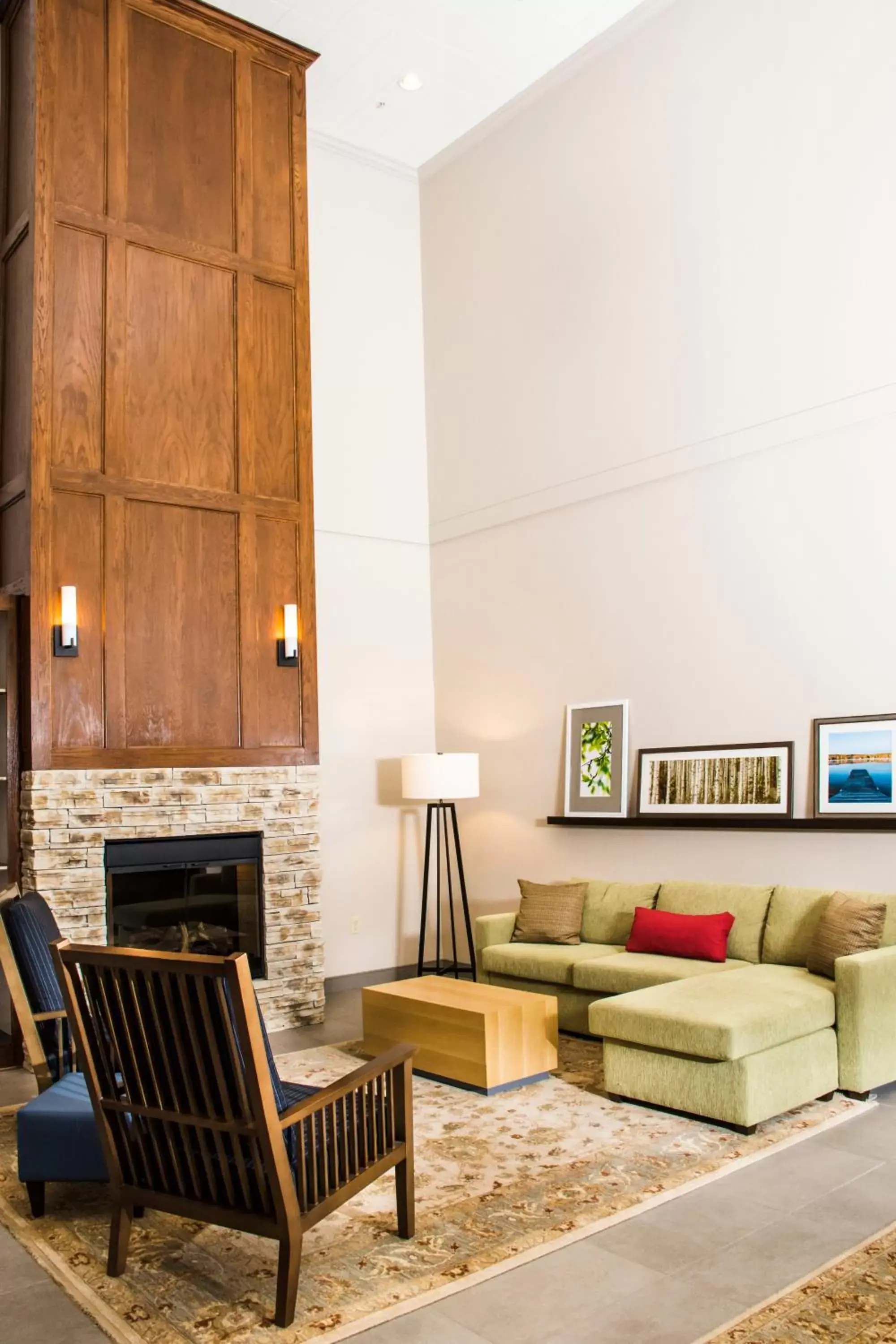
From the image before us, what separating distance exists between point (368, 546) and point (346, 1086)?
5489 mm

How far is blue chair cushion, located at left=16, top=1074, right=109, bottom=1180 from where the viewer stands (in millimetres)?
3598

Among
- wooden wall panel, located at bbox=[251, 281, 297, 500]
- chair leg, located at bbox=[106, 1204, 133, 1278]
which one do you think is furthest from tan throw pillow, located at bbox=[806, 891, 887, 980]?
wooden wall panel, located at bbox=[251, 281, 297, 500]

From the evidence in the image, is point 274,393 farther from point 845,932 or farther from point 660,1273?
point 660,1273

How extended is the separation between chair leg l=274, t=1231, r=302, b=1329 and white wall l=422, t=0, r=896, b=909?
3.71 meters

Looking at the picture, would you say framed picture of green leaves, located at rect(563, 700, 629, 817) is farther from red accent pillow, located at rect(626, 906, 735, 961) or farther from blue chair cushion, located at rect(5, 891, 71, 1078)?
A: blue chair cushion, located at rect(5, 891, 71, 1078)

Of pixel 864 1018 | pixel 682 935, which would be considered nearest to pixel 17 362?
pixel 682 935

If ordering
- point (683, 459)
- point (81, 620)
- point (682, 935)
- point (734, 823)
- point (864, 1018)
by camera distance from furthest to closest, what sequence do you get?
point (683, 459) < point (734, 823) < point (81, 620) < point (682, 935) < point (864, 1018)

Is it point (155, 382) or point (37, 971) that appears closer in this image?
point (37, 971)

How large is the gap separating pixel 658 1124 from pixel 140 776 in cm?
325

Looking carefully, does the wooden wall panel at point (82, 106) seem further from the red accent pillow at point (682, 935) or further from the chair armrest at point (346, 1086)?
the chair armrest at point (346, 1086)

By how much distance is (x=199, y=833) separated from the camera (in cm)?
637

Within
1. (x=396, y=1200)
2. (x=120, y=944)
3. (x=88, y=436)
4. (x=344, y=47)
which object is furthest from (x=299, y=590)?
(x=396, y=1200)

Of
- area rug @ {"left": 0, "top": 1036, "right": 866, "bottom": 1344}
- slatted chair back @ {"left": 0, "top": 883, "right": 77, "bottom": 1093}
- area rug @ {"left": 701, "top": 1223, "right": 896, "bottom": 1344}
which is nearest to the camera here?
area rug @ {"left": 701, "top": 1223, "right": 896, "bottom": 1344}

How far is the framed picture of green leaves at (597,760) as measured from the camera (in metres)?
6.95
